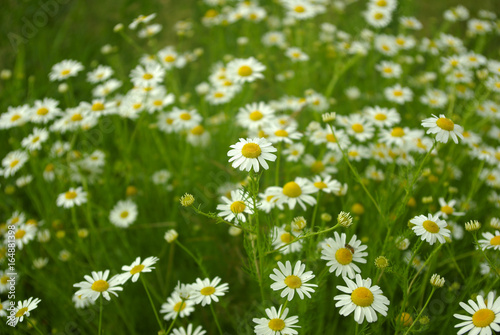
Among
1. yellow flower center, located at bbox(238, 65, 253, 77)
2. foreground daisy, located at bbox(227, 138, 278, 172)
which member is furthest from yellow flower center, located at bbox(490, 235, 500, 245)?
yellow flower center, located at bbox(238, 65, 253, 77)

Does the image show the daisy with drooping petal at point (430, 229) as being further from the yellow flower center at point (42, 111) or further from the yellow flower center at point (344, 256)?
the yellow flower center at point (42, 111)

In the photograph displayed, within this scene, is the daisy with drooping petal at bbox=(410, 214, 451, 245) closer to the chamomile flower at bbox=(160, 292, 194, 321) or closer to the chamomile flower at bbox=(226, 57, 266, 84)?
the chamomile flower at bbox=(160, 292, 194, 321)

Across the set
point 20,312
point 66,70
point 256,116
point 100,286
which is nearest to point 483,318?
point 100,286

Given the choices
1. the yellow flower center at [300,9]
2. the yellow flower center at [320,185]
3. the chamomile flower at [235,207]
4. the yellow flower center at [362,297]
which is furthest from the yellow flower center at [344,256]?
the yellow flower center at [300,9]

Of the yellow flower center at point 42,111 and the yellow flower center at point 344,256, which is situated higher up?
the yellow flower center at point 42,111

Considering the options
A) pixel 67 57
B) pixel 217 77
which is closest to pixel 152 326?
pixel 217 77

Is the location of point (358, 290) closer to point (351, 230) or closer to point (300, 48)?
point (351, 230)
